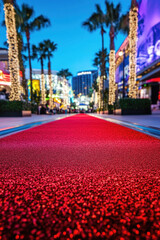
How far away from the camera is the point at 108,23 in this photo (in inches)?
821

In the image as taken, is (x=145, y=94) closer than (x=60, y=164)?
No

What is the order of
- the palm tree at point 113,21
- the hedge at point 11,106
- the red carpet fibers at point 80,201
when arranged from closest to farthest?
the red carpet fibers at point 80,201 → the hedge at point 11,106 → the palm tree at point 113,21

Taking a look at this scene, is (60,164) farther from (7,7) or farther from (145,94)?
(145,94)

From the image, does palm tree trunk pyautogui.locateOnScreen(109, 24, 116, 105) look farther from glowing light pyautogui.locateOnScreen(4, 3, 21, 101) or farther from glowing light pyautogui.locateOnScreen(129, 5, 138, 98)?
glowing light pyautogui.locateOnScreen(4, 3, 21, 101)

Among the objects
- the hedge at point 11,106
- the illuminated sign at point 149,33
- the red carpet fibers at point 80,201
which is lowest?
the red carpet fibers at point 80,201

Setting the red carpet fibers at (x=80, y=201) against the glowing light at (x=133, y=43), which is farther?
the glowing light at (x=133, y=43)

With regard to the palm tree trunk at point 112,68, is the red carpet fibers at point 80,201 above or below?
below

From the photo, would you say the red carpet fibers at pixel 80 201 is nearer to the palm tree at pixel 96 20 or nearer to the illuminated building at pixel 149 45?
the palm tree at pixel 96 20

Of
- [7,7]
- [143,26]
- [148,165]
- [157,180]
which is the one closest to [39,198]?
[157,180]

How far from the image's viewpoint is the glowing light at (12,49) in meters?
14.5

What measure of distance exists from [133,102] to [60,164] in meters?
15.4


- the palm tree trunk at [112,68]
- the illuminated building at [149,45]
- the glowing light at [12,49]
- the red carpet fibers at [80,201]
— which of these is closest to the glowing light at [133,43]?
the palm tree trunk at [112,68]

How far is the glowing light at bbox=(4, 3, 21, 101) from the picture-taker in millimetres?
14531

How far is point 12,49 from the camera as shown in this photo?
1518cm
